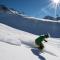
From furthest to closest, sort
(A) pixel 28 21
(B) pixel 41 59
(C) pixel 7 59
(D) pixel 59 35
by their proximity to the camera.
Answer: (A) pixel 28 21 < (D) pixel 59 35 < (B) pixel 41 59 < (C) pixel 7 59

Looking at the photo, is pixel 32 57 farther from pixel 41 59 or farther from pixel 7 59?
pixel 7 59

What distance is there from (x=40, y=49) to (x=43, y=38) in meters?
0.60

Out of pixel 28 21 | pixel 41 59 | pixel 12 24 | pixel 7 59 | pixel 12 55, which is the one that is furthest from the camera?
pixel 28 21

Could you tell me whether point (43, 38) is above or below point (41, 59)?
above

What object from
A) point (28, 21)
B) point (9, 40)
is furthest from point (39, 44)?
point (28, 21)

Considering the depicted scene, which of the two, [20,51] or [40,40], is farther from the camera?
[40,40]

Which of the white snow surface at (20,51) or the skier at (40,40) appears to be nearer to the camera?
the white snow surface at (20,51)

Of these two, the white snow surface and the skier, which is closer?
the white snow surface

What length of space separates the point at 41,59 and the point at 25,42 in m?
3.77

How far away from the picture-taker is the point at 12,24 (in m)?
25.9

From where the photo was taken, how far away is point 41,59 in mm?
7223

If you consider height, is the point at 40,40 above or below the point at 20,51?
above

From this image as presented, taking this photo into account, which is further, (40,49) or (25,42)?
(25,42)

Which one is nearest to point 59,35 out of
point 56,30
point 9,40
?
point 56,30
